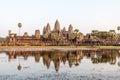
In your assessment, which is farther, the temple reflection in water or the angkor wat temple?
the angkor wat temple

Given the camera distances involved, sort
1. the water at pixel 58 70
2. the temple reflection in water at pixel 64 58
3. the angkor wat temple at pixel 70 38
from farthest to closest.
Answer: the angkor wat temple at pixel 70 38
the temple reflection in water at pixel 64 58
the water at pixel 58 70

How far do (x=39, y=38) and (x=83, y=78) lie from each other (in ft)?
453

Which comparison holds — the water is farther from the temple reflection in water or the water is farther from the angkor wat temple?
the angkor wat temple

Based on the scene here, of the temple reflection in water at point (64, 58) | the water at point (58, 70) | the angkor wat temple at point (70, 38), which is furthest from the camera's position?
the angkor wat temple at point (70, 38)

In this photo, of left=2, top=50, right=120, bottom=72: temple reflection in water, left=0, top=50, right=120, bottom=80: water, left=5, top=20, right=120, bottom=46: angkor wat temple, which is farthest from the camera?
left=5, top=20, right=120, bottom=46: angkor wat temple

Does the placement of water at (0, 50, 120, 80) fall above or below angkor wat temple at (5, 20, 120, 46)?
below

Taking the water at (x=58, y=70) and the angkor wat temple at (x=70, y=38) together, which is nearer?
the water at (x=58, y=70)

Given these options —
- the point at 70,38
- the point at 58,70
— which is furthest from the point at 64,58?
the point at 70,38

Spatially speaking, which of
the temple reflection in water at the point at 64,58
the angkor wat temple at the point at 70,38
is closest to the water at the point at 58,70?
the temple reflection in water at the point at 64,58

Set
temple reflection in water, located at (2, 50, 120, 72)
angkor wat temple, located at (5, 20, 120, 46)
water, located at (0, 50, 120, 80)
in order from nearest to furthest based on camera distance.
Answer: water, located at (0, 50, 120, 80), temple reflection in water, located at (2, 50, 120, 72), angkor wat temple, located at (5, 20, 120, 46)

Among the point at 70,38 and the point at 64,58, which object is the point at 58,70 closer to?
the point at 64,58

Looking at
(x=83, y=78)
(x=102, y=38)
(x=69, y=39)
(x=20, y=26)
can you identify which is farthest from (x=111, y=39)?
(x=83, y=78)

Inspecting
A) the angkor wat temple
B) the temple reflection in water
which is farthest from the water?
the angkor wat temple

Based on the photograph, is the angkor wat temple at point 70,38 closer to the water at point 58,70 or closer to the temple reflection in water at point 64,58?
the temple reflection in water at point 64,58
